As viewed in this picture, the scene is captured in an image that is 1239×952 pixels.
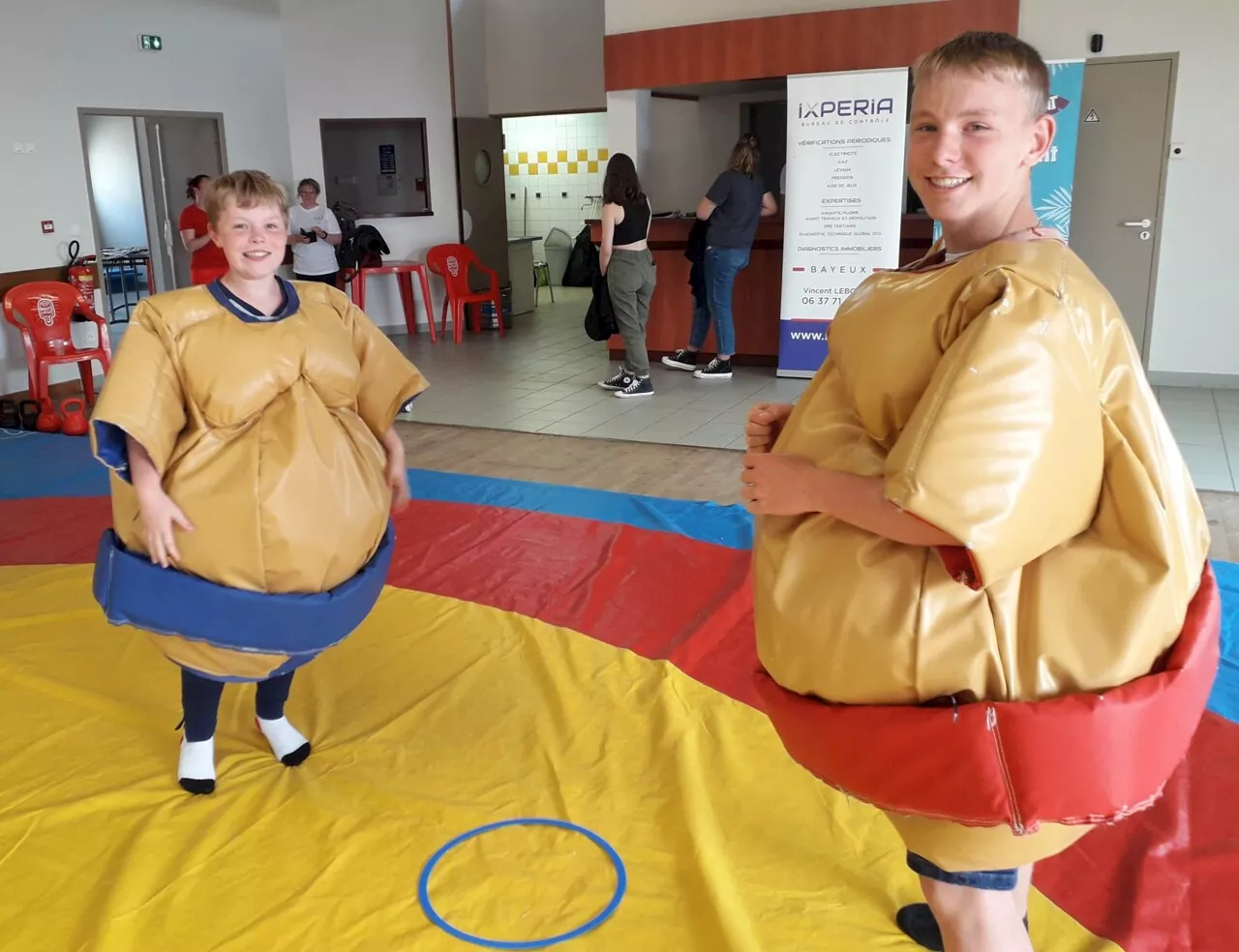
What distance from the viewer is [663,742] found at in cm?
254

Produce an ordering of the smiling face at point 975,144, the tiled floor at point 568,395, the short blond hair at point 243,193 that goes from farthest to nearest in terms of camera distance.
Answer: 1. the tiled floor at point 568,395
2. the short blond hair at point 243,193
3. the smiling face at point 975,144

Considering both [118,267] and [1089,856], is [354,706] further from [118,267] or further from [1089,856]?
[118,267]

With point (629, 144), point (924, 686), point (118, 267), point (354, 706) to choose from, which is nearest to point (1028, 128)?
point (924, 686)

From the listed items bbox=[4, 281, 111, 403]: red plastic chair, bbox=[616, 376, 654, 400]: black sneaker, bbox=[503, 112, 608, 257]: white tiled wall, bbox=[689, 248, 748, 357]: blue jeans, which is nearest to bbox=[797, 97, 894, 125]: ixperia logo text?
bbox=[689, 248, 748, 357]: blue jeans

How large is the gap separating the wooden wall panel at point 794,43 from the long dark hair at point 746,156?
0.53 meters

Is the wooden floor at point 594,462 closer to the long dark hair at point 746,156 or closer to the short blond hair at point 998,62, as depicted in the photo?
the long dark hair at point 746,156

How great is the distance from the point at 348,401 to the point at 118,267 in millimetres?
10621

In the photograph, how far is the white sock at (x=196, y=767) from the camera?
7.78ft

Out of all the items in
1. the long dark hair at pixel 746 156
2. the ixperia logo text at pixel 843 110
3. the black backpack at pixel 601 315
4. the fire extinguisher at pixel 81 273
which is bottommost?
the black backpack at pixel 601 315

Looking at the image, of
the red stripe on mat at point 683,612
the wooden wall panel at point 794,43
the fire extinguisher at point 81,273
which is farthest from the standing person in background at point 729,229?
the fire extinguisher at point 81,273

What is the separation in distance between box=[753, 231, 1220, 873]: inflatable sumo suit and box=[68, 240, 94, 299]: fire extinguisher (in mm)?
7219

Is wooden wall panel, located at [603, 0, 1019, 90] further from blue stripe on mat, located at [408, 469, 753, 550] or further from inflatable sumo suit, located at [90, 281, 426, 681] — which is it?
inflatable sumo suit, located at [90, 281, 426, 681]

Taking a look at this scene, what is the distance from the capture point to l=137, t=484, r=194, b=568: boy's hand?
2.00 metres

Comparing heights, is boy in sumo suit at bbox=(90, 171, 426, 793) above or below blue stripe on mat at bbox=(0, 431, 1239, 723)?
above
